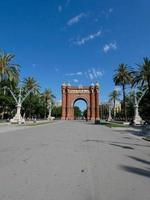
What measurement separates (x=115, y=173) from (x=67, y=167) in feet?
5.51

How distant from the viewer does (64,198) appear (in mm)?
5539

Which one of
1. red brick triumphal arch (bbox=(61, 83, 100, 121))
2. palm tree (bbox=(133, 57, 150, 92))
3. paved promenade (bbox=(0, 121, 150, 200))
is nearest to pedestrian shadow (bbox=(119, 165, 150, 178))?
paved promenade (bbox=(0, 121, 150, 200))

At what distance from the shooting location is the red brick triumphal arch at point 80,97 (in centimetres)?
11569

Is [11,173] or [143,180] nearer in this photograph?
[143,180]

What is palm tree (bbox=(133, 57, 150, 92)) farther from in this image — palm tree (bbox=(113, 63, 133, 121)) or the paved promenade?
the paved promenade

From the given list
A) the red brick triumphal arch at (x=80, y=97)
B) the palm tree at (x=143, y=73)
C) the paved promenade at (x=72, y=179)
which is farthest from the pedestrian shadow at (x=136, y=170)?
the red brick triumphal arch at (x=80, y=97)

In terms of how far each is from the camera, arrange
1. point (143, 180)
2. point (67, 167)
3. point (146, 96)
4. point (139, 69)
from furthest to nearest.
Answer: point (146, 96), point (139, 69), point (67, 167), point (143, 180)

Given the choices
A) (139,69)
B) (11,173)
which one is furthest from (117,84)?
(11,173)

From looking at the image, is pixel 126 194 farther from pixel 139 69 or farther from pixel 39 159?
pixel 139 69

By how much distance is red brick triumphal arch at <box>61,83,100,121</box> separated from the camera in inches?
4555

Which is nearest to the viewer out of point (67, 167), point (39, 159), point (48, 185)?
point (48, 185)

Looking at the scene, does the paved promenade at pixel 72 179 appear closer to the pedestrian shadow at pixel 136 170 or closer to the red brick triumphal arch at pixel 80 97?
the pedestrian shadow at pixel 136 170

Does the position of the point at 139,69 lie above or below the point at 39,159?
above

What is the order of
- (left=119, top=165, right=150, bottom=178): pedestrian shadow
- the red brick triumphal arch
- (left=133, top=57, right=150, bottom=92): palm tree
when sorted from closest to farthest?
(left=119, top=165, right=150, bottom=178): pedestrian shadow
(left=133, top=57, right=150, bottom=92): palm tree
the red brick triumphal arch
